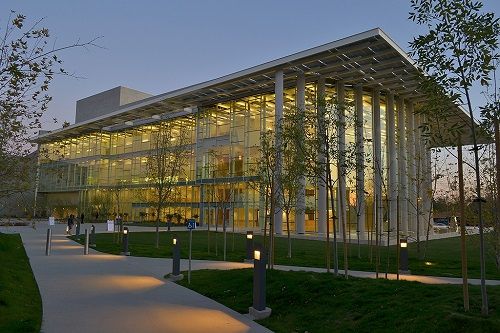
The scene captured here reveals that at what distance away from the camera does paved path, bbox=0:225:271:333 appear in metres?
8.48

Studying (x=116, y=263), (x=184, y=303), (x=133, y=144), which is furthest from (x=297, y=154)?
(x=133, y=144)

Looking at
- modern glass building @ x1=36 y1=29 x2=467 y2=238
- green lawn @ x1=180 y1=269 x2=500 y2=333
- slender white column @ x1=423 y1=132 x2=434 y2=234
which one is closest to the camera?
green lawn @ x1=180 y1=269 x2=500 y2=333

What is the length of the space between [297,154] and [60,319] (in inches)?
369

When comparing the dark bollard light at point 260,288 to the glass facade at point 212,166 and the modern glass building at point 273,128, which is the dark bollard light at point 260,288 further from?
the glass facade at point 212,166

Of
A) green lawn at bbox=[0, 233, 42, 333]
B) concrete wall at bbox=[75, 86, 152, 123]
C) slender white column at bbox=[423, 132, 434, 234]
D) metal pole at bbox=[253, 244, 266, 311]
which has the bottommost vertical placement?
green lawn at bbox=[0, 233, 42, 333]

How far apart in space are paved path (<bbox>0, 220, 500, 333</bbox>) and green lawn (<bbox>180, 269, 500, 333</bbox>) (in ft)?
2.73

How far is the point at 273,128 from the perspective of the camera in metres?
41.2

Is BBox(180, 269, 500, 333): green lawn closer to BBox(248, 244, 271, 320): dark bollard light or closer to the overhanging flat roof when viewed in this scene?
BBox(248, 244, 271, 320): dark bollard light

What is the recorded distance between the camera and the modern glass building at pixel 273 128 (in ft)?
116

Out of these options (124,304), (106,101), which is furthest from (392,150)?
(106,101)

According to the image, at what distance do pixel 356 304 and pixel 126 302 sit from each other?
18.0 feet

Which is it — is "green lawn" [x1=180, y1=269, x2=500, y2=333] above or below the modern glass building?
below

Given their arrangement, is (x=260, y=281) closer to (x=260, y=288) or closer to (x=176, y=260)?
(x=260, y=288)

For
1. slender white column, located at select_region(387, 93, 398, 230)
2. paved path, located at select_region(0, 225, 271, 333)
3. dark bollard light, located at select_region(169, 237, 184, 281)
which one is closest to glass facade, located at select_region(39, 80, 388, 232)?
slender white column, located at select_region(387, 93, 398, 230)
